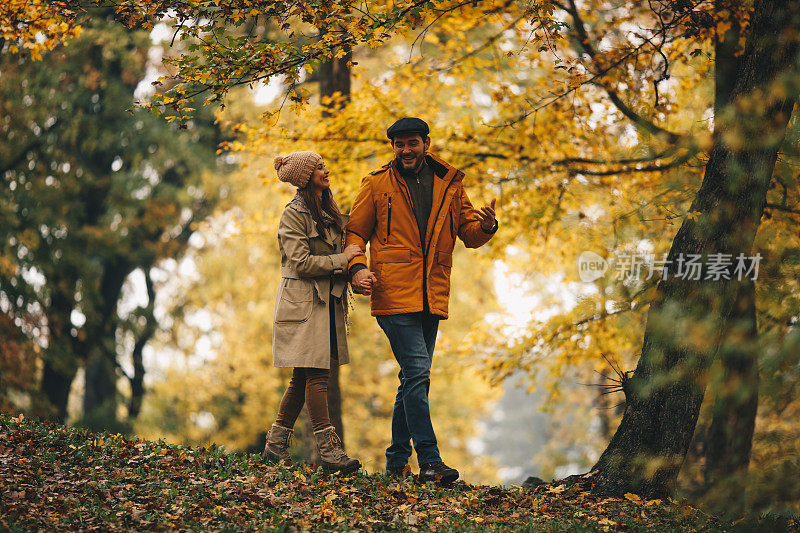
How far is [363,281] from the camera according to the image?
16.9ft

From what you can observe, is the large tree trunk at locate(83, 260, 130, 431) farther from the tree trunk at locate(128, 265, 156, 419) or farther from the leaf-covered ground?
the leaf-covered ground

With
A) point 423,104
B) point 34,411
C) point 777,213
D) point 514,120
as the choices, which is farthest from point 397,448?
point 34,411

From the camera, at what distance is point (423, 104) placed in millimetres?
9852

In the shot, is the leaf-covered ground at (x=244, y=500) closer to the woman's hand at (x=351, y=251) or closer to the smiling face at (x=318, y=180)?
the woman's hand at (x=351, y=251)

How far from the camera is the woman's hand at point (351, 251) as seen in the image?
534 centimetres

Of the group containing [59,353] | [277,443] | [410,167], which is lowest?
[277,443]

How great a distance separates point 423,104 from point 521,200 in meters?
2.17

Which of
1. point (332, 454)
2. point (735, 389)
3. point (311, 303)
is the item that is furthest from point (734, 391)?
point (332, 454)

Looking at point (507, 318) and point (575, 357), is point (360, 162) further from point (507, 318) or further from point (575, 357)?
point (575, 357)

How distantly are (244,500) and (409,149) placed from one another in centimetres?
255

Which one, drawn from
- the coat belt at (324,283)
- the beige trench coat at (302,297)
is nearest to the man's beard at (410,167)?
the beige trench coat at (302,297)

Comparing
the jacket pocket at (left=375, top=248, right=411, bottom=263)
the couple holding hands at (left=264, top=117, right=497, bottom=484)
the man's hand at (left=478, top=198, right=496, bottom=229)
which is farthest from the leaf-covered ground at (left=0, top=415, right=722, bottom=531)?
the man's hand at (left=478, top=198, right=496, bottom=229)

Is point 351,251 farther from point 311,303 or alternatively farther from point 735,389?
point 735,389

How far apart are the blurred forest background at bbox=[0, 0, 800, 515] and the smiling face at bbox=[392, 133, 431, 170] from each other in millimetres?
912
